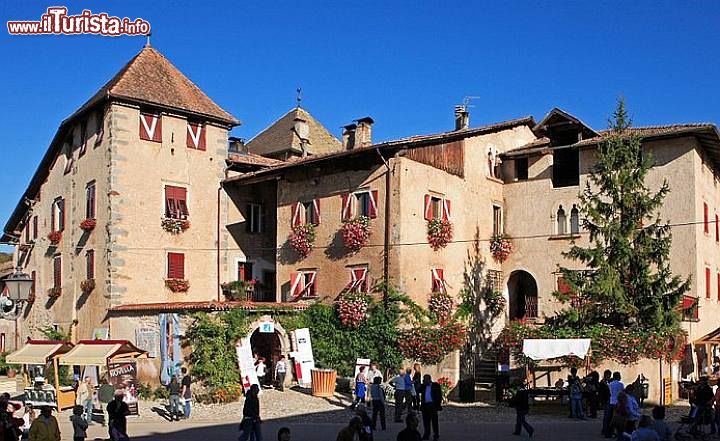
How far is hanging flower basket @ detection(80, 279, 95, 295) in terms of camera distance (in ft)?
103

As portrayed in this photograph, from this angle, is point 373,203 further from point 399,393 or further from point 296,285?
point 399,393

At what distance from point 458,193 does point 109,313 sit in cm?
1293

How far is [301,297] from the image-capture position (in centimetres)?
3000

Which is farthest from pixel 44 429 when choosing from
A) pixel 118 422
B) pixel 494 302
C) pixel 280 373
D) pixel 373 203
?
pixel 494 302

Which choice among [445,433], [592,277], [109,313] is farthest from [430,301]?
[109,313]

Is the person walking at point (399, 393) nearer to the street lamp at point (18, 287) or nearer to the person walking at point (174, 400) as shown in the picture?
the person walking at point (174, 400)

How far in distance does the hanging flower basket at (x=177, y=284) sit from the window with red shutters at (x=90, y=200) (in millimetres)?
3819

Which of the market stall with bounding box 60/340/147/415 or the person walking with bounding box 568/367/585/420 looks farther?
the market stall with bounding box 60/340/147/415

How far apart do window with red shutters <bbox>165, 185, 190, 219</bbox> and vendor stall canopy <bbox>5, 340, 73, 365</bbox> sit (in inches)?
265

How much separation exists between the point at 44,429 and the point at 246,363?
1394cm

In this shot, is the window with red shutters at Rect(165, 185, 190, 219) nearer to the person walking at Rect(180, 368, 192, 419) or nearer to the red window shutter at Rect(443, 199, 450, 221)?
the red window shutter at Rect(443, 199, 450, 221)

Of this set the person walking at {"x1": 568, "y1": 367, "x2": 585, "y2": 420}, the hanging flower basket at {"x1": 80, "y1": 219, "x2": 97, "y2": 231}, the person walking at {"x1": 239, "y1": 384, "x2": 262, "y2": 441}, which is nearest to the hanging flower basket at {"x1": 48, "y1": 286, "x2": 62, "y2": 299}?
the hanging flower basket at {"x1": 80, "y1": 219, "x2": 97, "y2": 231}

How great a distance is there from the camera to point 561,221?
31.8 meters

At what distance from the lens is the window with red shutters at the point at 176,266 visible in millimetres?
31536
